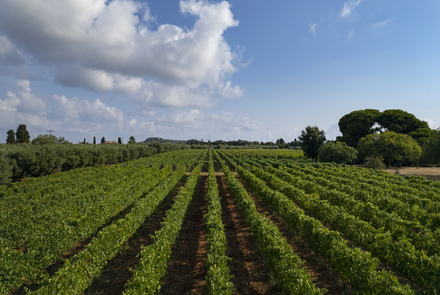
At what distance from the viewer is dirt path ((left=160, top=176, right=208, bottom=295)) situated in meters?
8.54

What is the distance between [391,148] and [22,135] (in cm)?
11265

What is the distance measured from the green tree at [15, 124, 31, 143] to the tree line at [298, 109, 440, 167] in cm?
9460

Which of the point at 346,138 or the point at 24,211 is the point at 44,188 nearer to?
the point at 24,211

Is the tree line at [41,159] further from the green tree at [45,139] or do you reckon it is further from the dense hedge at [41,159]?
the green tree at [45,139]

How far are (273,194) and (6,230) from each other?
16.8 meters

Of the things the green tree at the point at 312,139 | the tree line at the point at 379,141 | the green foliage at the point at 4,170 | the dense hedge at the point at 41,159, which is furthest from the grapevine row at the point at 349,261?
the green tree at the point at 312,139

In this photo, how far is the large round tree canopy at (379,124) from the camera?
187ft

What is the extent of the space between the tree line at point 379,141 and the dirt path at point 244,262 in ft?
134

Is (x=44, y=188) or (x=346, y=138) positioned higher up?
(x=346, y=138)

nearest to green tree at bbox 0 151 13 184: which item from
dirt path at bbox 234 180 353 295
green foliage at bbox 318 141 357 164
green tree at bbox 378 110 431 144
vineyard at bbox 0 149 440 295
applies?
vineyard at bbox 0 149 440 295

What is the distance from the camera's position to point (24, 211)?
13688mm

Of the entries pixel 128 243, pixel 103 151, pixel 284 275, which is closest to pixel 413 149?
pixel 284 275

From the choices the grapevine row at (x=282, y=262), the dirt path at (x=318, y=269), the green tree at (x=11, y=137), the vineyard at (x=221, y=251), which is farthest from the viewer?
the green tree at (x=11, y=137)

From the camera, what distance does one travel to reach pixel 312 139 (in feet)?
199
